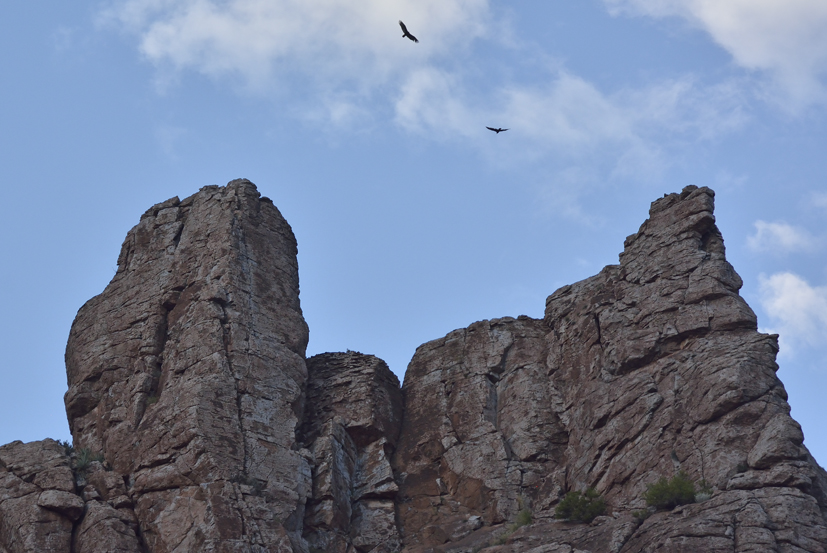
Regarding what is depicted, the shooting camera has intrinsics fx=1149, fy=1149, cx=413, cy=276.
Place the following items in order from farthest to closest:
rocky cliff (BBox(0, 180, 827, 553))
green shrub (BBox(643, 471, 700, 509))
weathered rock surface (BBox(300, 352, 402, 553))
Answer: weathered rock surface (BBox(300, 352, 402, 553)) < rocky cliff (BBox(0, 180, 827, 553)) < green shrub (BBox(643, 471, 700, 509))

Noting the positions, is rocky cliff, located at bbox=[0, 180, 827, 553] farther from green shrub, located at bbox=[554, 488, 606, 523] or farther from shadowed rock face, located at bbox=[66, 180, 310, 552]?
green shrub, located at bbox=[554, 488, 606, 523]

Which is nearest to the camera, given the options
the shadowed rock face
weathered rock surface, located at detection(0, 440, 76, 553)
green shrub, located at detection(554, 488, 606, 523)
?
green shrub, located at detection(554, 488, 606, 523)

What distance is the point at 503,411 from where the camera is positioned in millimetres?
50812

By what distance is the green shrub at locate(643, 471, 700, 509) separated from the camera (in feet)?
128

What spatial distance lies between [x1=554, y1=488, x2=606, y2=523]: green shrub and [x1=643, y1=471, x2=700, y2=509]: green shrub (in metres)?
2.24

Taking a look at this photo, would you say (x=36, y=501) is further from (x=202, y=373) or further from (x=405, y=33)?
(x=405, y=33)

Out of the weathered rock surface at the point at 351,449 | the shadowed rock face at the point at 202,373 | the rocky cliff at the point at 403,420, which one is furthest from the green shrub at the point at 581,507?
the shadowed rock face at the point at 202,373

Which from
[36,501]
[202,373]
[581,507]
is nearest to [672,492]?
[581,507]

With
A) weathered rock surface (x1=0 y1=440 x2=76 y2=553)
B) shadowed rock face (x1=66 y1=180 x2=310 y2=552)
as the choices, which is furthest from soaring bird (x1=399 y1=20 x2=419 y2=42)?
weathered rock surface (x1=0 y1=440 x2=76 y2=553)

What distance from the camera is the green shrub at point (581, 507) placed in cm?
4222

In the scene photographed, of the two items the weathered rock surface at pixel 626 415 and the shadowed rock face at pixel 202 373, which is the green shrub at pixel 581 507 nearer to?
the weathered rock surface at pixel 626 415

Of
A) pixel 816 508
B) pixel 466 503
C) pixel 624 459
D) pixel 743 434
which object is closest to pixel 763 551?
pixel 816 508

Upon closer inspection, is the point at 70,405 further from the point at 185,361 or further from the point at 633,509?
the point at 633,509

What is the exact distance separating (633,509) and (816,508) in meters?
6.81
